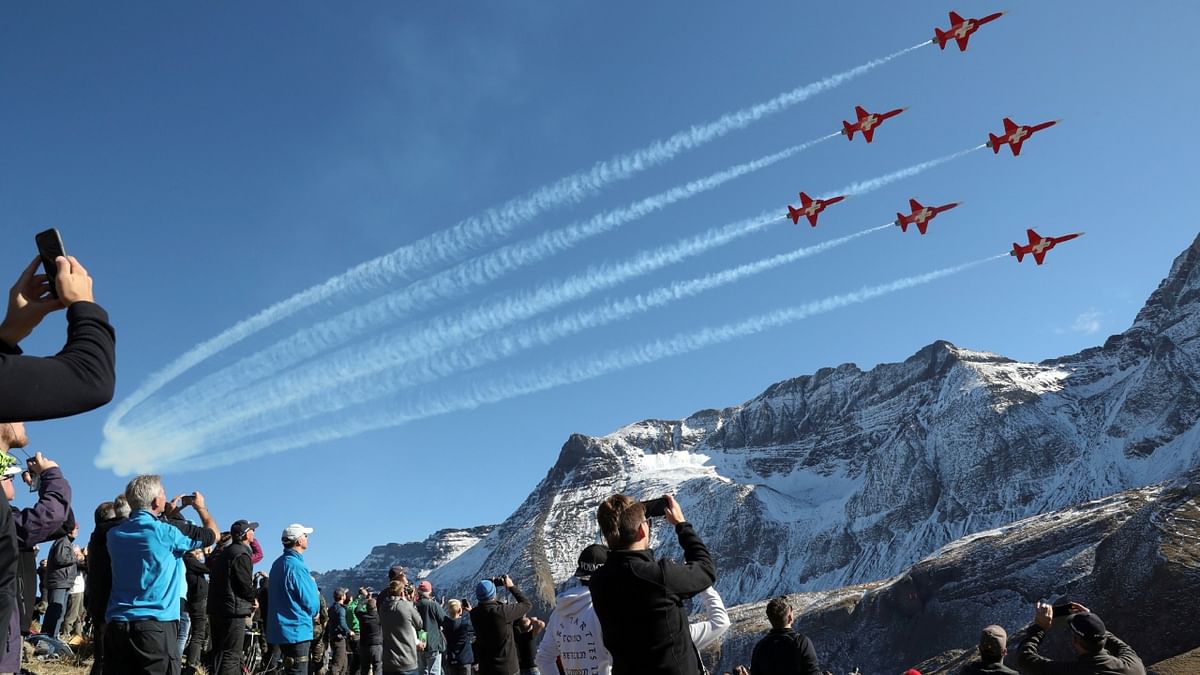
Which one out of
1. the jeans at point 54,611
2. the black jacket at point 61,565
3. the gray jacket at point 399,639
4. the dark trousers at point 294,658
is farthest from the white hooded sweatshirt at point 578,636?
the jeans at point 54,611

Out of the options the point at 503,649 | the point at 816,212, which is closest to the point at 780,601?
the point at 503,649

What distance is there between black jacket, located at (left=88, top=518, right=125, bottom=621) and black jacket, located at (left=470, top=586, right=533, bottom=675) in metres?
5.07

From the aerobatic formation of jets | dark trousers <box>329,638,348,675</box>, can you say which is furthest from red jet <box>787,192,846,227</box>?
dark trousers <box>329,638,348,675</box>

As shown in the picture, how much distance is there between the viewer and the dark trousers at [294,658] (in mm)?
11836

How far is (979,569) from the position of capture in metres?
167

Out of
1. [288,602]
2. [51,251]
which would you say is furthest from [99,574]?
[51,251]

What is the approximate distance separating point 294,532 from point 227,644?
5.40 ft

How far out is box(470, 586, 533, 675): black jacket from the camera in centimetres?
1357

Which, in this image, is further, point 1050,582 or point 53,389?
point 1050,582

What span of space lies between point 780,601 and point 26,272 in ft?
25.9

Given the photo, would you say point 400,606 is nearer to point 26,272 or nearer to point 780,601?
point 780,601

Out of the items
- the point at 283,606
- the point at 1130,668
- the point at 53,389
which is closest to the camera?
the point at 53,389

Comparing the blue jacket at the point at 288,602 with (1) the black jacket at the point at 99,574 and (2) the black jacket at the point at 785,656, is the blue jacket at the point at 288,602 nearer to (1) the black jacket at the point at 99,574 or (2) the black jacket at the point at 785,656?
(1) the black jacket at the point at 99,574

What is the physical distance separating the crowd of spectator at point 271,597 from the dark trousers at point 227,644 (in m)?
0.02
